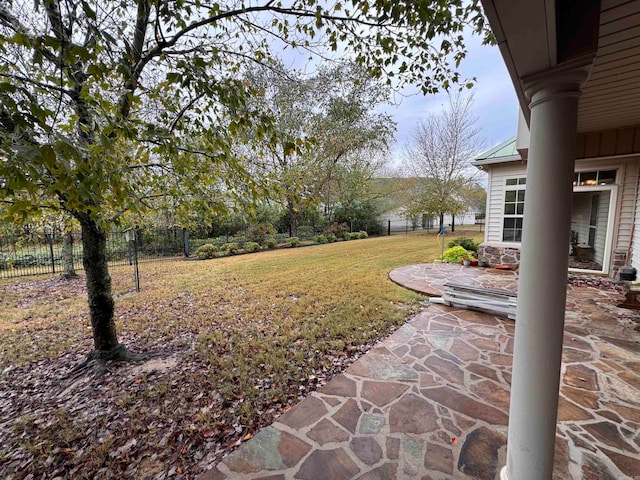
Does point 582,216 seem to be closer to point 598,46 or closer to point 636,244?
point 636,244

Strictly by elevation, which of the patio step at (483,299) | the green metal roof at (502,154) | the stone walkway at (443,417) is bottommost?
the stone walkway at (443,417)

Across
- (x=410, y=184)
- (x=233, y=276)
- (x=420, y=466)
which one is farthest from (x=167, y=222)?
(x=410, y=184)

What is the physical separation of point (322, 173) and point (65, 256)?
9.95m

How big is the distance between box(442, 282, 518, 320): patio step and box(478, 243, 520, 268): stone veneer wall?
12.3 feet

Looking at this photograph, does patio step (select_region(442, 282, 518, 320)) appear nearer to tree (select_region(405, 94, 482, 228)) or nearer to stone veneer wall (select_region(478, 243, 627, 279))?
stone veneer wall (select_region(478, 243, 627, 279))

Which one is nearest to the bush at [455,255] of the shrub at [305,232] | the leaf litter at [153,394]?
the leaf litter at [153,394]

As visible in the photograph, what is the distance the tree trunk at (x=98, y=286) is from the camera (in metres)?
3.12

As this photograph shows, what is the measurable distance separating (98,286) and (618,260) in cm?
946

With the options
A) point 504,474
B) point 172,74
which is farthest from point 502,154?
point 172,74

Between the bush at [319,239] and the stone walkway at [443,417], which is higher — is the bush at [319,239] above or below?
above

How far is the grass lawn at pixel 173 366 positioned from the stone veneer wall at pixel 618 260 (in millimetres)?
4700

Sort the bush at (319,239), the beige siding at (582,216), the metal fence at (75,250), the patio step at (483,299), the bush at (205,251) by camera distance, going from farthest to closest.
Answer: the bush at (319,239) → the bush at (205,251) → the beige siding at (582,216) → the metal fence at (75,250) → the patio step at (483,299)

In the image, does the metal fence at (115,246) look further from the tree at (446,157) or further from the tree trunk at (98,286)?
the tree at (446,157)

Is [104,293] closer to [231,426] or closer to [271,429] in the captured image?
[231,426]
